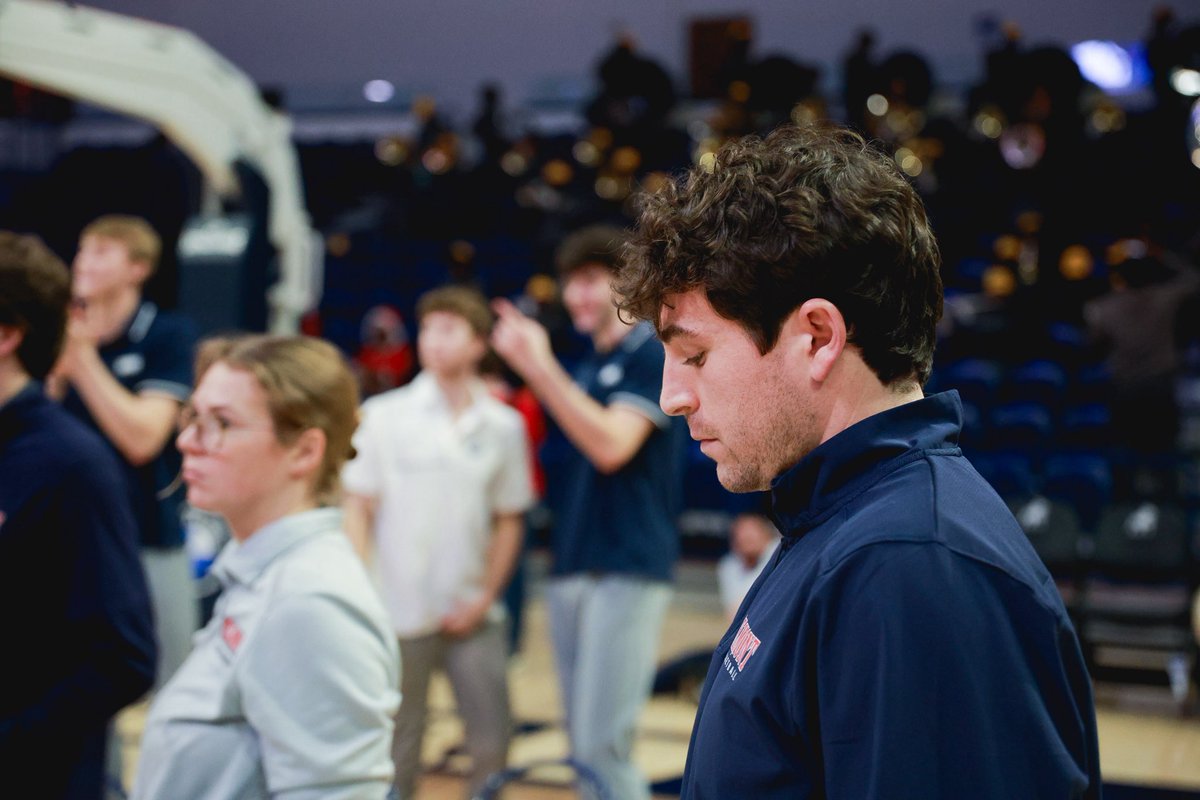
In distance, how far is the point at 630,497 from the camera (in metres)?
3.36

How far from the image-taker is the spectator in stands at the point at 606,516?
3.23m

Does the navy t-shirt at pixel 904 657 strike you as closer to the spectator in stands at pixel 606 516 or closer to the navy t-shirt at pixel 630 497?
the spectator in stands at pixel 606 516

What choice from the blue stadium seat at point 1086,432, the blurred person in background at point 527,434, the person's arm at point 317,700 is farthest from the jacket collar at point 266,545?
the blue stadium seat at point 1086,432

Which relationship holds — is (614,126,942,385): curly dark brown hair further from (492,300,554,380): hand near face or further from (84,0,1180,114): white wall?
(84,0,1180,114): white wall

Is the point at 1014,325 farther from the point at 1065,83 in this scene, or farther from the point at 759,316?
the point at 759,316

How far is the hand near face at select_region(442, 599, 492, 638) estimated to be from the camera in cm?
360

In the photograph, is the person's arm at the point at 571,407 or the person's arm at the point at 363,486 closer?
the person's arm at the point at 571,407

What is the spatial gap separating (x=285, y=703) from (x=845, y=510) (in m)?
0.96

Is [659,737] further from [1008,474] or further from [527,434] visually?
[1008,474]

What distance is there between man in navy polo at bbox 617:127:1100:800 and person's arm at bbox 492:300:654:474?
6.28 feet

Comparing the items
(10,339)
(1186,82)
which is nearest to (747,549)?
(10,339)

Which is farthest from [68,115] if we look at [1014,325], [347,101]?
[1014,325]

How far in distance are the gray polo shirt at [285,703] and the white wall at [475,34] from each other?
13009mm

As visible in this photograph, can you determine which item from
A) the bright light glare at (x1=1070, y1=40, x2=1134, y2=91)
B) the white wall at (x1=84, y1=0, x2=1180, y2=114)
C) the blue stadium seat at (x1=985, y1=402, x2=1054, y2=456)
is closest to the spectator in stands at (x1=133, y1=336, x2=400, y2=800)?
the blue stadium seat at (x1=985, y1=402, x2=1054, y2=456)
